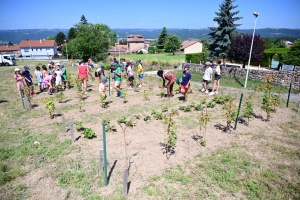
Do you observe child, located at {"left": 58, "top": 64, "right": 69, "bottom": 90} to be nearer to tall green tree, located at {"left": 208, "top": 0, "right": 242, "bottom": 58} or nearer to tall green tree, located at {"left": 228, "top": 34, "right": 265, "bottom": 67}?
tall green tree, located at {"left": 228, "top": 34, "right": 265, "bottom": 67}

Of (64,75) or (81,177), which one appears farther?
(64,75)

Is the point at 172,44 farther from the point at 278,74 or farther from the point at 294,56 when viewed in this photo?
the point at 278,74

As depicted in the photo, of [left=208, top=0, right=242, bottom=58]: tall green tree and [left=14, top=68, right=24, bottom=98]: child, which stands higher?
[left=208, top=0, right=242, bottom=58]: tall green tree

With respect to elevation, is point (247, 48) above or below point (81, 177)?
above

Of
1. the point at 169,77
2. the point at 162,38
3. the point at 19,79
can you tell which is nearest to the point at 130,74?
the point at 169,77

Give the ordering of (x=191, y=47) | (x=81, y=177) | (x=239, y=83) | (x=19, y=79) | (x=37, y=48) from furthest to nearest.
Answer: (x=37, y=48)
(x=191, y=47)
(x=239, y=83)
(x=19, y=79)
(x=81, y=177)

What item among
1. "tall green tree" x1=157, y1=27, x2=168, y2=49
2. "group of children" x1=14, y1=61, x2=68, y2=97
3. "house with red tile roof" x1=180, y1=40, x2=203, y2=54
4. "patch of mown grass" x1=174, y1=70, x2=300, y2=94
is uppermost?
"tall green tree" x1=157, y1=27, x2=168, y2=49

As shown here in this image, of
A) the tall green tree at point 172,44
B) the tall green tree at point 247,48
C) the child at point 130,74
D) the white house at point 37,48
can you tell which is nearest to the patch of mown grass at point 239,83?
the tall green tree at point 247,48

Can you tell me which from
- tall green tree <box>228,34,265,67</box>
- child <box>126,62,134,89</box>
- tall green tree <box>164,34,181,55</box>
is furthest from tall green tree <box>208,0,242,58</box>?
tall green tree <box>164,34,181,55</box>

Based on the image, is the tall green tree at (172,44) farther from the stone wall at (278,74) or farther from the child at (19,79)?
the child at (19,79)

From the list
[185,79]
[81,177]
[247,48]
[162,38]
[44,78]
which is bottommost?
[81,177]

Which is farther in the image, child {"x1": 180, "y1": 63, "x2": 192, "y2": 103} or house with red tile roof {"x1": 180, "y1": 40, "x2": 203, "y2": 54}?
house with red tile roof {"x1": 180, "y1": 40, "x2": 203, "y2": 54}

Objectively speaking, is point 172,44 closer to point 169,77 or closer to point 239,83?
point 239,83

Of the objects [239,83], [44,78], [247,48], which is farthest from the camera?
[247,48]
